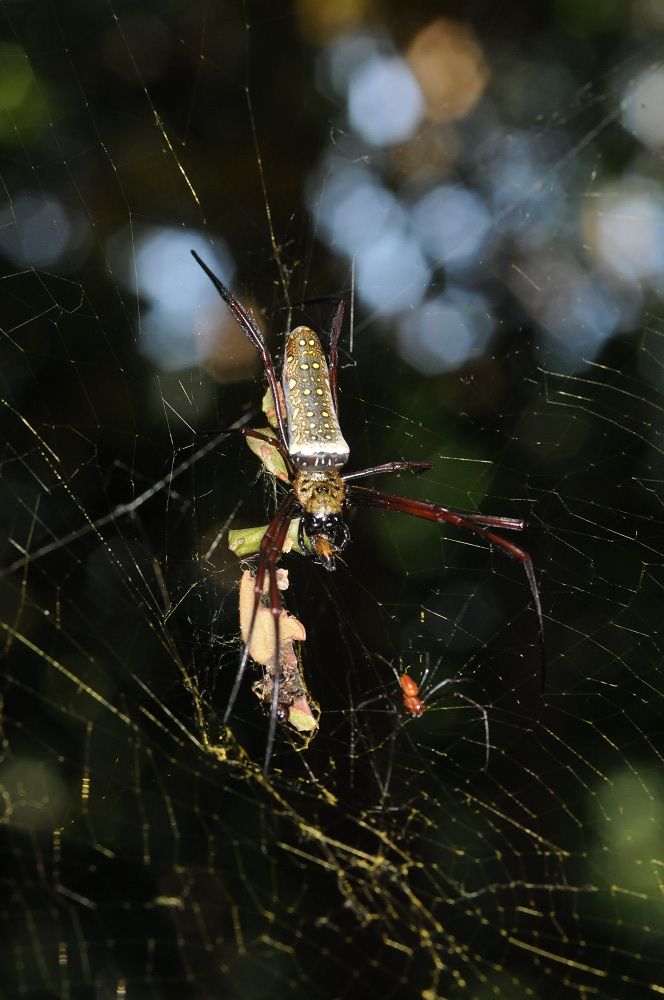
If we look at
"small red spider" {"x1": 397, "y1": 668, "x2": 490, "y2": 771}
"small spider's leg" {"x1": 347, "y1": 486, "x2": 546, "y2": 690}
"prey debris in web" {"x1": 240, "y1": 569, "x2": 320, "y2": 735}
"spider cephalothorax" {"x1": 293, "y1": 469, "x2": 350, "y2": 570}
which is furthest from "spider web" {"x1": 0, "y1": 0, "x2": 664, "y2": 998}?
"small spider's leg" {"x1": 347, "y1": 486, "x2": 546, "y2": 690}

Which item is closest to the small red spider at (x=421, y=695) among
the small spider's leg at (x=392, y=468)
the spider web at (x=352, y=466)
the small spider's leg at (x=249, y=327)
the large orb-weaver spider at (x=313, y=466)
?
the spider web at (x=352, y=466)

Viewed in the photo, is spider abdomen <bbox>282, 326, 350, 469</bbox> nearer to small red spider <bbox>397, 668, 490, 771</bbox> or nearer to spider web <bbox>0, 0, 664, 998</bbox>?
spider web <bbox>0, 0, 664, 998</bbox>

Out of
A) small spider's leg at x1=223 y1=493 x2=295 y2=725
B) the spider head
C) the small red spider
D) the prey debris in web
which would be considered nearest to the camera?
small spider's leg at x1=223 y1=493 x2=295 y2=725

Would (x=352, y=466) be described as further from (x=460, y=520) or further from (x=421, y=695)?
(x=460, y=520)

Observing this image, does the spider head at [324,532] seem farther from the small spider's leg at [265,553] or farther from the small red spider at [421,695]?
the small red spider at [421,695]

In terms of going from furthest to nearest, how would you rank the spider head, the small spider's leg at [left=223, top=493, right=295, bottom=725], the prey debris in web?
the spider head, the prey debris in web, the small spider's leg at [left=223, top=493, right=295, bottom=725]

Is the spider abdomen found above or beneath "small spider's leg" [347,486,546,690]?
above

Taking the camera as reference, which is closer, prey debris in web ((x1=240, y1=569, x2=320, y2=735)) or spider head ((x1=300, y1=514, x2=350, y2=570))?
prey debris in web ((x1=240, y1=569, x2=320, y2=735))

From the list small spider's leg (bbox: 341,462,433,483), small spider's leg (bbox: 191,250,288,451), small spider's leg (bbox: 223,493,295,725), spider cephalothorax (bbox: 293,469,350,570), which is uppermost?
small spider's leg (bbox: 191,250,288,451)
